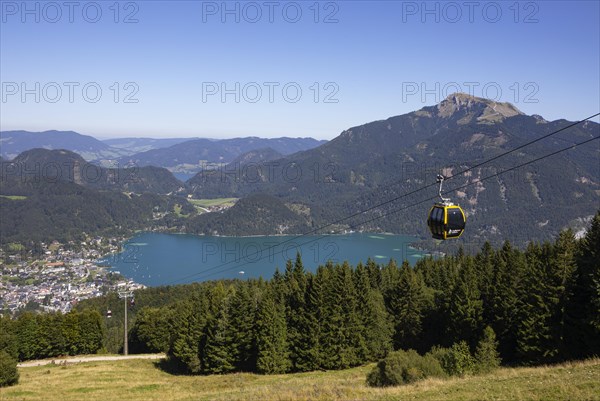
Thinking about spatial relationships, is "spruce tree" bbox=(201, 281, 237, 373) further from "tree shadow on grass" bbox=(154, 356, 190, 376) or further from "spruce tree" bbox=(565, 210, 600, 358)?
"spruce tree" bbox=(565, 210, 600, 358)

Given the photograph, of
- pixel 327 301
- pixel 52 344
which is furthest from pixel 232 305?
pixel 52 344

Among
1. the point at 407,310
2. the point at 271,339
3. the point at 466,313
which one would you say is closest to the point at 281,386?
the point at 271,339

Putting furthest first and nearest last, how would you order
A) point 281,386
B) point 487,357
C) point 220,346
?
point 220,346 < point 487,357 < point 281,386

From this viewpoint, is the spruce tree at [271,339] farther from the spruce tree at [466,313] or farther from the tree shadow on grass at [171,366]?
the spruce tree at [466,313]

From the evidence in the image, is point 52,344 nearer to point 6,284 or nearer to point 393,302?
point 393,302

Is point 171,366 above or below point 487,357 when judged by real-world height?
below

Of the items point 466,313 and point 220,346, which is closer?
point 466,313

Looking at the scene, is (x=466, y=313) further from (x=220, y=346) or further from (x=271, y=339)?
(x=220, y=346)

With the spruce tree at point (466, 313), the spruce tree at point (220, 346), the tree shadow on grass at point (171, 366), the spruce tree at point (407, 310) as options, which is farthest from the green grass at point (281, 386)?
the spruce tree at point (466, 313)

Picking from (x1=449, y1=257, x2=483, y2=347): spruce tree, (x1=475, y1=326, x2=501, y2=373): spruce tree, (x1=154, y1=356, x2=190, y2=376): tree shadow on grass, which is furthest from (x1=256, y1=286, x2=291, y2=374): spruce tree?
(x1=475, y1=326, x2=501, y2=373): spruce tree
